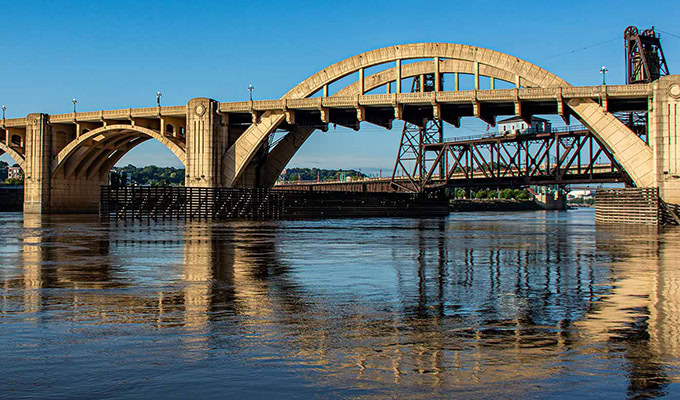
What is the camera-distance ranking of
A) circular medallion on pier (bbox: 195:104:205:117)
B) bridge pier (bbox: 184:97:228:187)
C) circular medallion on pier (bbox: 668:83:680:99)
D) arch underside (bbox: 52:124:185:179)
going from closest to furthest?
circular medallion on pier (bbox: 668:83:680:99)
bridge pier (bbox: 184:97:228:187)
circular medallion on pier (bbox: 195:104:205:117)
arch underside (bbox: 52:124:185:179)

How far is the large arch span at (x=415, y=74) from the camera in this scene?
180 ft

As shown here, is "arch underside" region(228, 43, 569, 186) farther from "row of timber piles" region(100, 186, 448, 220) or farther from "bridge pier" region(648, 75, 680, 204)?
"bridge pier" region(648, 75, 680, 204)

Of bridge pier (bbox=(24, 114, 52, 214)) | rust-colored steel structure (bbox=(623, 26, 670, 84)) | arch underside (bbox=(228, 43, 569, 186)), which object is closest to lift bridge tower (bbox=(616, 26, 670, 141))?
rust-colored steel structure (bbox=(623, 26, 670, 84))

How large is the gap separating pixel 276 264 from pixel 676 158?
43.9 m

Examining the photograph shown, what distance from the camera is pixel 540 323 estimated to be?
8.91m

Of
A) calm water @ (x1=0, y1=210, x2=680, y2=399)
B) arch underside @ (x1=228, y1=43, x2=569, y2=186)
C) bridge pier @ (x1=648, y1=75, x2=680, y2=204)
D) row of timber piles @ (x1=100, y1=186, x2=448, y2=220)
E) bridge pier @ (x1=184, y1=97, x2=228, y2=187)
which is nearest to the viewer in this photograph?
calm water @ (x1=0, y1=210, x2=680, y2=399)

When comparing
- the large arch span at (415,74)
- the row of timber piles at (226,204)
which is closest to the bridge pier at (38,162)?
the row of timber piles at (226,204)

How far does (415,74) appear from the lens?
71.8 meters

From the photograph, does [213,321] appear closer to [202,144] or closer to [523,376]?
[523,376]

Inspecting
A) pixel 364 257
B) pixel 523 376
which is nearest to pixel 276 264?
pixel 364 257

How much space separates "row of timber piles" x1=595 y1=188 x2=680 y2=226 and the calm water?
3777cm

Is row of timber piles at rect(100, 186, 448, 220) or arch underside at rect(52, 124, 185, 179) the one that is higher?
arch underside at rect(52, 124, 185, 179)

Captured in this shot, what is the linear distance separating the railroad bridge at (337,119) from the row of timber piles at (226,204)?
2.70 meters

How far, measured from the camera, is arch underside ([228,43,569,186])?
205 ft
